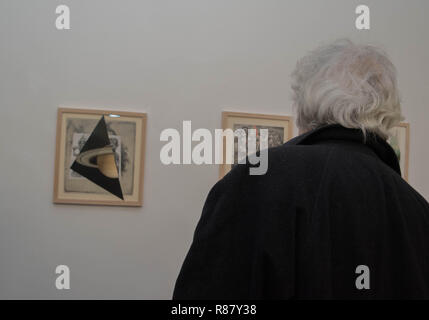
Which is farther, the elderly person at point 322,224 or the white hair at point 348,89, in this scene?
the white hair at point 348,89

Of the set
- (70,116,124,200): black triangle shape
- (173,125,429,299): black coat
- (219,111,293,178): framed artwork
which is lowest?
(173,125,429,299): black coat

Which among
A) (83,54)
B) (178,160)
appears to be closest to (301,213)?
(178,160)

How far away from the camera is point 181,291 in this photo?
58.4 inches

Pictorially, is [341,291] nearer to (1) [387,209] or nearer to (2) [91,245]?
(1) [387,209]

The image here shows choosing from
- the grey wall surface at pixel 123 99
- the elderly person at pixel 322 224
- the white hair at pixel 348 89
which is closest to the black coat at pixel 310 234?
the elderly person at pixel 322 224

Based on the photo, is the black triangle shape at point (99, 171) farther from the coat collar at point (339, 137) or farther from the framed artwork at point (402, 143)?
the framed artwork at point (402, 143)

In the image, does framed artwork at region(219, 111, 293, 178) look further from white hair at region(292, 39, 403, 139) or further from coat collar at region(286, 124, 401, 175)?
coat collar at region(286, 124, 401, 175)

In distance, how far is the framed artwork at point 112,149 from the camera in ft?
9.43

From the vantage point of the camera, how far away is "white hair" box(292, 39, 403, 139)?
1520mm

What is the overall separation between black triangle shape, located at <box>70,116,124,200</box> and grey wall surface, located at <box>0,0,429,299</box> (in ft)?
0.39

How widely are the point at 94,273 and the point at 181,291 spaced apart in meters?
1.52

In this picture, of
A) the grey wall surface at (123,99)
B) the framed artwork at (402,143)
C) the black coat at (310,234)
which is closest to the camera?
the black coat at (310,234)

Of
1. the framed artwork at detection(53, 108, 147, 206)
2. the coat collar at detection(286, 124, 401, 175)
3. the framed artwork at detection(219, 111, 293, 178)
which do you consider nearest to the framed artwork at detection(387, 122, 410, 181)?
the framed artwork at detection(219, 111, 293, 178)

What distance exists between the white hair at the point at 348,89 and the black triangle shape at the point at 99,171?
156 cm
